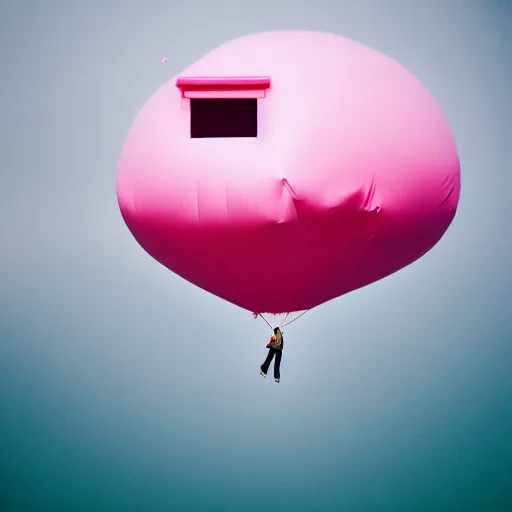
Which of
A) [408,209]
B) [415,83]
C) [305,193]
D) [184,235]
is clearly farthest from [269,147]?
[415,83]

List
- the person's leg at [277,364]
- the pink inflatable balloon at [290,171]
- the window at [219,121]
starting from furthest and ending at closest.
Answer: the person's leg at [277,364] → the window at [219,121] → the pink inflatable balloon at [290,171]

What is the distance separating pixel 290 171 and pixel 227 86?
470 mm

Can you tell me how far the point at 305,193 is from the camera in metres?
2.44

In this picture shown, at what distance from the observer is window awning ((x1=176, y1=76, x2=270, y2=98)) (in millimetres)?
2496

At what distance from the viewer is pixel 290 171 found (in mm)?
2410

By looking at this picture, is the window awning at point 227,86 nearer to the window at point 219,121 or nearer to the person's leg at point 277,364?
the window at point 219,121

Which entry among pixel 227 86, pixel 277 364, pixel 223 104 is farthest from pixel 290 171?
pixel 277 364

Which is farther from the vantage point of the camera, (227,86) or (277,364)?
(277,364)

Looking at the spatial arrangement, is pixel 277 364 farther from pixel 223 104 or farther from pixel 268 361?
pixel 223 104

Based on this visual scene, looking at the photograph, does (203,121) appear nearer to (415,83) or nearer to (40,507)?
(415,83)

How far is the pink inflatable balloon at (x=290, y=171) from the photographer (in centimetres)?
247

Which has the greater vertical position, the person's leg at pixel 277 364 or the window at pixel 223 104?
the window at pixel 223 104

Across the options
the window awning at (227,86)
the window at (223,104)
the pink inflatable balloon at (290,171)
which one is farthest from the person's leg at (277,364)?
the window awning at (227,86)

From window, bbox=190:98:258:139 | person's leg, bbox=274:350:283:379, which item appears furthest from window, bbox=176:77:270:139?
person's leg, bbox=274:350:283:379
